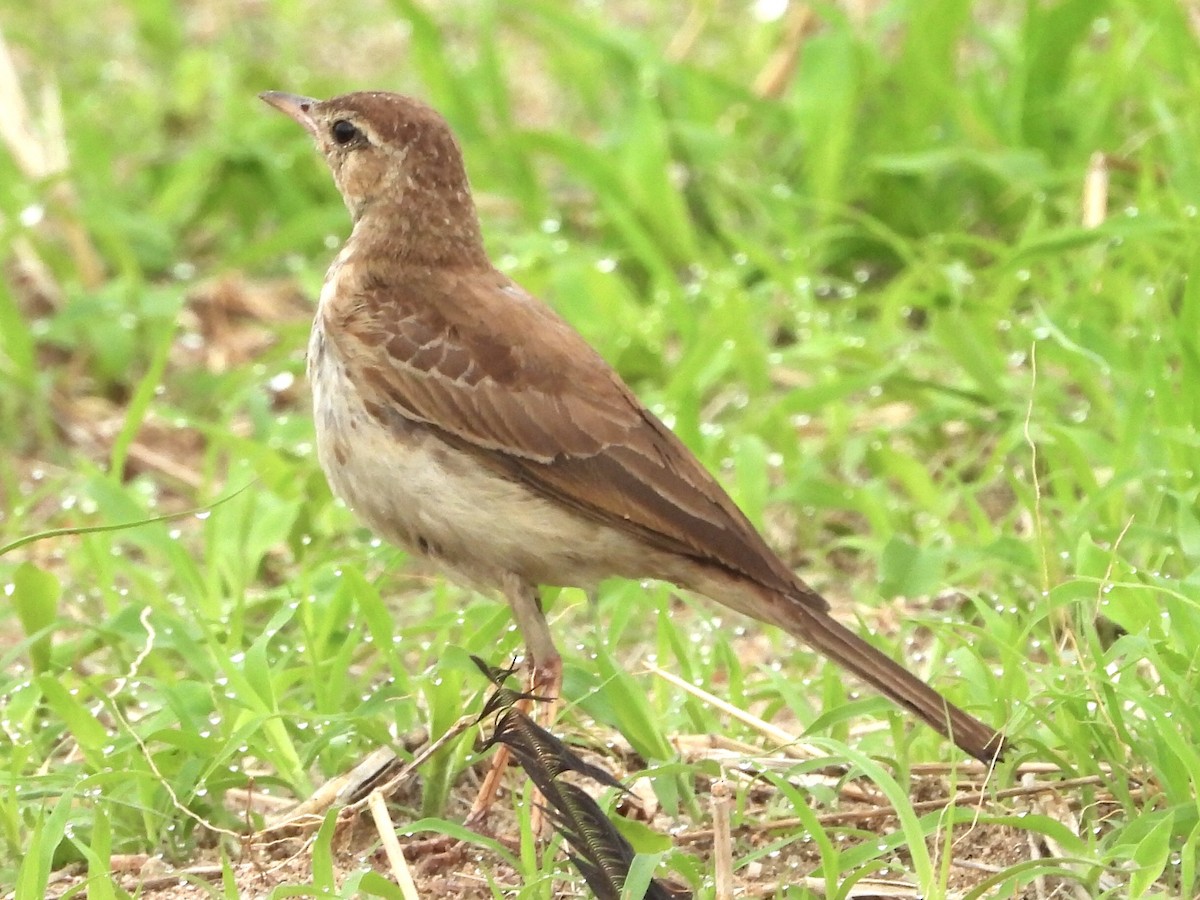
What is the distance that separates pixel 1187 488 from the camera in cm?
476

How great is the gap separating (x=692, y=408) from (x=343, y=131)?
1.36 metres

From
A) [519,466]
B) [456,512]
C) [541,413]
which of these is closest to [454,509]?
[456,512]

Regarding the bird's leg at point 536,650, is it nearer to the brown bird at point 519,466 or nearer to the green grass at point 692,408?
the brown bird at point 519,466

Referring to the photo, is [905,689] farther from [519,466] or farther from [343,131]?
[343,131]

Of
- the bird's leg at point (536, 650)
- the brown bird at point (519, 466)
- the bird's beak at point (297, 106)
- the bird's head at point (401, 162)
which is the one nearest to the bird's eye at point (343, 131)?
the bird's head at point (401, 162)

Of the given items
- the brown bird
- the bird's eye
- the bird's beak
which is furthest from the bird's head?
the brown bird

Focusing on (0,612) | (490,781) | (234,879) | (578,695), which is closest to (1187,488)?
(578,695)

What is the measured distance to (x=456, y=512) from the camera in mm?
4188

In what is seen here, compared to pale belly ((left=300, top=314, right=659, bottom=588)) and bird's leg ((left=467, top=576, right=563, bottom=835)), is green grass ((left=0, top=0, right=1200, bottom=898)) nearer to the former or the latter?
bird's leg ((left=467, top=576, right=563, bottom=835))

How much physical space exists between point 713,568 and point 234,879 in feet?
4.10

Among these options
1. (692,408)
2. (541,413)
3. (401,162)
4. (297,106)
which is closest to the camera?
(541,413)

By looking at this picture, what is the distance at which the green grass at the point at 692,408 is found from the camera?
4020 millimetres

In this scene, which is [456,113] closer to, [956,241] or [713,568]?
[956,241]

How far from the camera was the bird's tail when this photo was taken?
12.5ft
